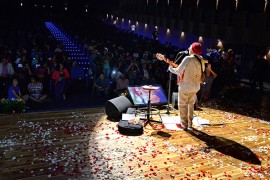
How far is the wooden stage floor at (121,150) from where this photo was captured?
11.9 ft

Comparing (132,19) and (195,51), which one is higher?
(132,19)

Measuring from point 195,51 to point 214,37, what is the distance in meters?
→ 11.0

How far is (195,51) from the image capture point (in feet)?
15.9

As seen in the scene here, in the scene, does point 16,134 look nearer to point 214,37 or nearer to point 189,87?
point 189,87

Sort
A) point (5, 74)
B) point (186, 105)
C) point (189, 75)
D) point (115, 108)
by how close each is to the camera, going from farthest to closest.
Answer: point (5, 74) → point (115, 108) → point (186, 105) → point (189, 75)

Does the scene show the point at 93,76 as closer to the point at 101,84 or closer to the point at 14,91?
the point at 101,84

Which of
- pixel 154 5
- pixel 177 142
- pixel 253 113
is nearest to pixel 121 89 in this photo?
pixel 253 113

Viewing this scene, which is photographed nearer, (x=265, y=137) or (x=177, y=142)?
(x=177, y=142)

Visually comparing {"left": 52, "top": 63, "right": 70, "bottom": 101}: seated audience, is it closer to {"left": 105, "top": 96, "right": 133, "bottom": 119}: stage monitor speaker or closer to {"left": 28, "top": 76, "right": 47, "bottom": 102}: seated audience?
{"left": 28, "top": 76, "right": 47, "bottom": 102}: seated audience

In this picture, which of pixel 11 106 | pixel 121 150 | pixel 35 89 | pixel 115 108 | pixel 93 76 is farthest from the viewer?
pixel 93 76

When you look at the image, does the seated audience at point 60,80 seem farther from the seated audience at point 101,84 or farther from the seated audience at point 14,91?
the seated audience at point 14,91

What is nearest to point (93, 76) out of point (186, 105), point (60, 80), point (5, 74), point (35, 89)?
point (60, 80)

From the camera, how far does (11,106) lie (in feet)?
18.5

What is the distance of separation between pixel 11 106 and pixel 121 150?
2555 millimetres
